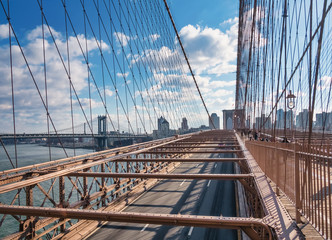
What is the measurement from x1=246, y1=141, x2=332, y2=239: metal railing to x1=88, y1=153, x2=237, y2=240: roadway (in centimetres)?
847

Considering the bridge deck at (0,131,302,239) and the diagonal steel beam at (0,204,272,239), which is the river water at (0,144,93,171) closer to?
the bridge deck at (0,131,302,239)

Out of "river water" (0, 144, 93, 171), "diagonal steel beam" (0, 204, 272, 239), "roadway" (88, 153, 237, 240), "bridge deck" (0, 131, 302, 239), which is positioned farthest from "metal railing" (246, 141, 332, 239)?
"river water" (0, 144, 93, 171)

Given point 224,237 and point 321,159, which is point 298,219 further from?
point 224,237

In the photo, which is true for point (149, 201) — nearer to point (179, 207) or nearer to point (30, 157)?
point (179, 207)

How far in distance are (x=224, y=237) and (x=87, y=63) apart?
15.0 m

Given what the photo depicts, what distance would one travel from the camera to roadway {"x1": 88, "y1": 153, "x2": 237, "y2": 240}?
12555mm

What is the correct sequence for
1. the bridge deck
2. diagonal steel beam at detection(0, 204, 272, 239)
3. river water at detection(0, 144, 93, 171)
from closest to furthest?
diagonal steel beam at detection(0, 204, 272, 239) → the bridge deck → river water at detection(0, 144, 93, 171)

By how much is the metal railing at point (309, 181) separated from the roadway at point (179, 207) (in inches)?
333

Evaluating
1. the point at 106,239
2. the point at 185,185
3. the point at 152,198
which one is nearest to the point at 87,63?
the point at 152,198

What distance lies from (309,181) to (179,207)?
13422 mm

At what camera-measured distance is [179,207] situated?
16.2 meters

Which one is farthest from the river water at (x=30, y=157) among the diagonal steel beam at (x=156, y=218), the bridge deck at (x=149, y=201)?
the diagonal steel beam at (x=156, y=218)

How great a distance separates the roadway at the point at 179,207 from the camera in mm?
12555

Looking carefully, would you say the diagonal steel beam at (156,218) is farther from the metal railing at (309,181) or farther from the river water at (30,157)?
the river water at (30,157)
